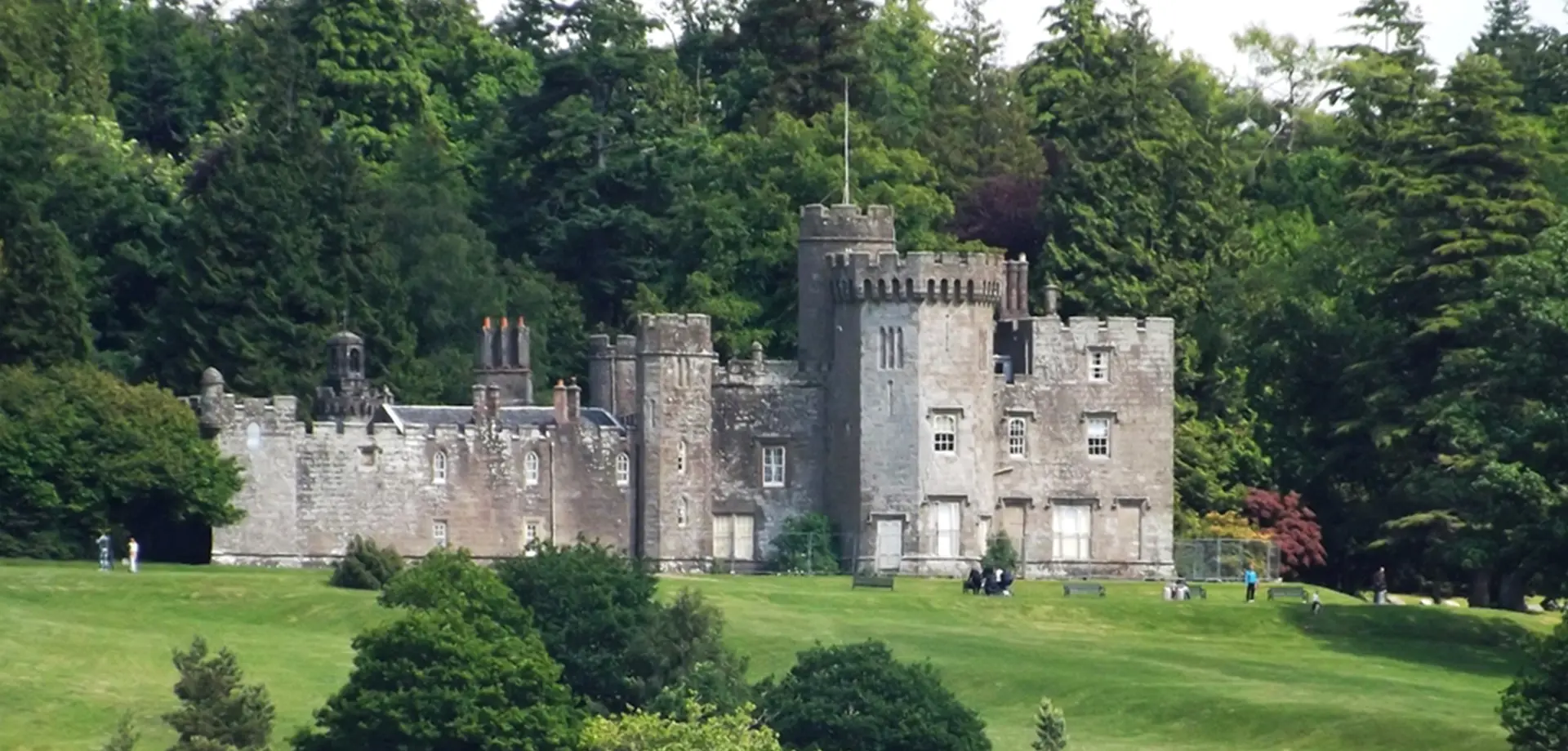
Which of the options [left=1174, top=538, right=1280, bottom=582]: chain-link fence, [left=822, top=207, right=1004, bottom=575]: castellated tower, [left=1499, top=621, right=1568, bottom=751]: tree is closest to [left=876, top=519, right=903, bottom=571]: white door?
[left=822, top=207, right=1004, bottom=575]: castellated tower

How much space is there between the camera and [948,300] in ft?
344

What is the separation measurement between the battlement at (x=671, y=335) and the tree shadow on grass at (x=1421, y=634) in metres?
15.0

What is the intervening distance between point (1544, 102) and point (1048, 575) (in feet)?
110

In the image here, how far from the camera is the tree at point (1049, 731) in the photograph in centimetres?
7619

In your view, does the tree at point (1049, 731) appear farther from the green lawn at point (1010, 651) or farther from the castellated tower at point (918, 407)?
the castellated tower at point (918, 407)

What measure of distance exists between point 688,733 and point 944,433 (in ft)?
93.6

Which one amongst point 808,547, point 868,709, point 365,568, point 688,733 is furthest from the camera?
point 808,547

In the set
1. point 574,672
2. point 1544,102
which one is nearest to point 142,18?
point 1544,102

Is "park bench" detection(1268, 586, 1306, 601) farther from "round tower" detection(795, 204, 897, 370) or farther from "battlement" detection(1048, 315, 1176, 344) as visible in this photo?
"round tower" detection(795, 204, 897, 370)

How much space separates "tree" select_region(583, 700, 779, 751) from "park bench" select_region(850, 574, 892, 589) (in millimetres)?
20218

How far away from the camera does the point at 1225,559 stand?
4257 inches

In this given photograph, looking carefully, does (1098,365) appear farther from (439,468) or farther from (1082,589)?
(439,468)

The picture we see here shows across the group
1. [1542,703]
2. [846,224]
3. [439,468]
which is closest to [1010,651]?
[1542,703]

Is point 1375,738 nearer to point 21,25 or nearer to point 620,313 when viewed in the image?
point 620,313
